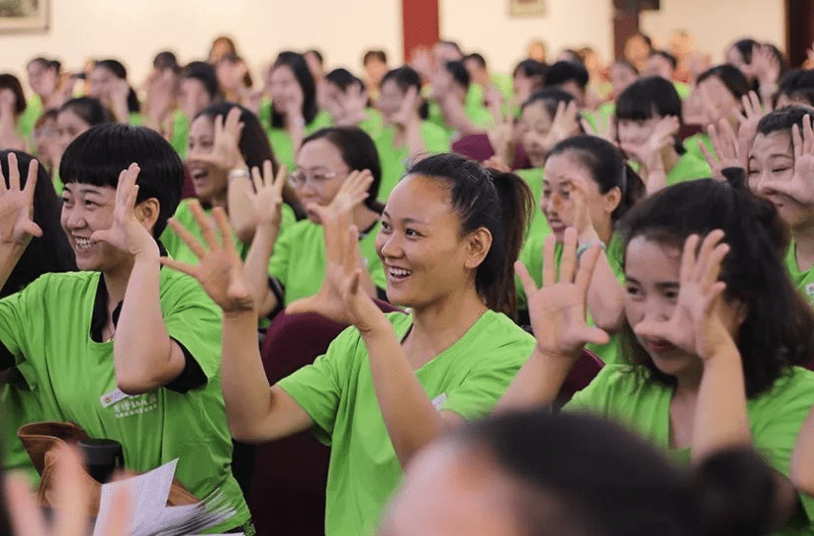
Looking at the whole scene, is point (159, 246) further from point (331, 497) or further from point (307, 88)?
point (307, 88)

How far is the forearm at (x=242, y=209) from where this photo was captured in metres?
4.07

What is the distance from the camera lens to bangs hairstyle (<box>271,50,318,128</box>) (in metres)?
6.88

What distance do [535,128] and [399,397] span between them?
355 centimetres

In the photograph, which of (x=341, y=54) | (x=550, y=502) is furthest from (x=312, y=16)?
(x=550, y=502)

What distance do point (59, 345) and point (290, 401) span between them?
0.51 m

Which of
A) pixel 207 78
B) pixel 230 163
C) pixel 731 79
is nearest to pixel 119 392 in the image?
pixel 230 163

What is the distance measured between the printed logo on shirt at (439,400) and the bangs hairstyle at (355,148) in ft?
6.17

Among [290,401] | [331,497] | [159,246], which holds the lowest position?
[331,497]

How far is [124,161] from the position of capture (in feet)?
7.98

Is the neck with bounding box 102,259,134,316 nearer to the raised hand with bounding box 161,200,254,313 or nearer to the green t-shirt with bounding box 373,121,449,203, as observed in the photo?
the raised hand with bounding box 161,200,254,313

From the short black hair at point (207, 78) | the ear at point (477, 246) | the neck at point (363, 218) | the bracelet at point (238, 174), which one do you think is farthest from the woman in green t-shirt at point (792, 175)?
the short black hair at point (207, 78)

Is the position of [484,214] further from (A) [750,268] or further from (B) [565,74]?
(B) [565,74]

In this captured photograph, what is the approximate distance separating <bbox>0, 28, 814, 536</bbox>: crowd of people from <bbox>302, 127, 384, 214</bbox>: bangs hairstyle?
28 centimetres

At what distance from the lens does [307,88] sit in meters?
6.97
